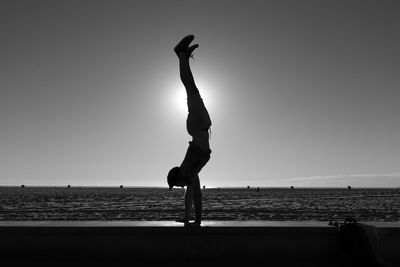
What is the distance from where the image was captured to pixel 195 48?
6.94 metres

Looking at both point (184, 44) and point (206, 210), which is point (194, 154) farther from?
point (206, 210)

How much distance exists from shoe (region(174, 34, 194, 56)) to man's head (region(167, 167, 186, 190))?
5.48 ft

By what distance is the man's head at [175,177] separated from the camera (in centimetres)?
662

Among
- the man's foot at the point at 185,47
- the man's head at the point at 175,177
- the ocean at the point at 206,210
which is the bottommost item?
the ocean at the point at 206,210

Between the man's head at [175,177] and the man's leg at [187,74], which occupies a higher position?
the man's leg at [187,74]

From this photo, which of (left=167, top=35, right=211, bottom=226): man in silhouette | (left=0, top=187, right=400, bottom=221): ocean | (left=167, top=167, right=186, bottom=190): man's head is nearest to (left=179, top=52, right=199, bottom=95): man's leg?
(left=167, top=35, right=211, bottom=226): man in silhouette
